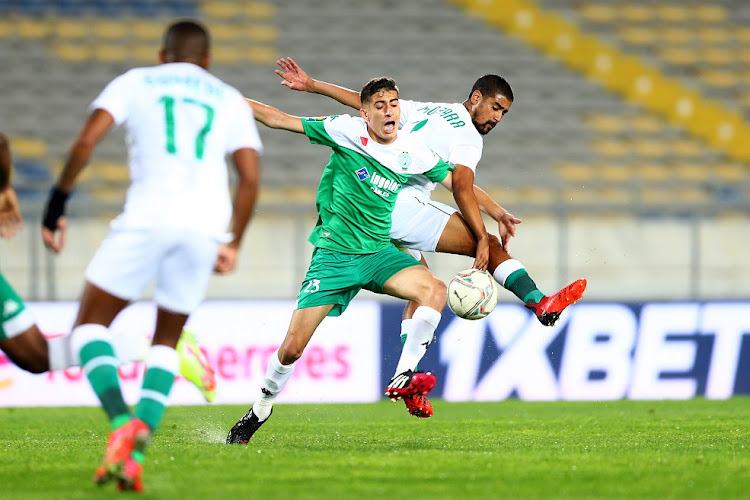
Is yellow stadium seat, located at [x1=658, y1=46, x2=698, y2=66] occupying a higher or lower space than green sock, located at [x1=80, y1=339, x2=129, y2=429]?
higher

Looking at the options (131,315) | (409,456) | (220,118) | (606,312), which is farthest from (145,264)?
(606,312)

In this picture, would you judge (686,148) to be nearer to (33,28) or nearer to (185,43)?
(33,28)

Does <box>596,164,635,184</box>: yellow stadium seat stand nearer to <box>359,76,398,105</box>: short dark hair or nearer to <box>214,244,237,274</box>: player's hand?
<box>359,76,398,105</box>: short dark hair

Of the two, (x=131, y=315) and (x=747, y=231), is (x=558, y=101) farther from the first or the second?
(x=131, y=315)

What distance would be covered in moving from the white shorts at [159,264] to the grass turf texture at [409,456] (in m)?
0.81

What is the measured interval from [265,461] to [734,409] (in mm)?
5651

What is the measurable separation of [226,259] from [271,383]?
87.5 inches

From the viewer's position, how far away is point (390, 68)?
58.3 ft

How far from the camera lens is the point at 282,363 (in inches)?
272

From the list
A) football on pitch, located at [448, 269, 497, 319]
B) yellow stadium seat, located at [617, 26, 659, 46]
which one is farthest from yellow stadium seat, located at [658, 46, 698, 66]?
football on pitch, located at [448, 269, 497, 319]

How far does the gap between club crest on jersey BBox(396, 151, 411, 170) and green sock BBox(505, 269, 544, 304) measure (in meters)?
1.07

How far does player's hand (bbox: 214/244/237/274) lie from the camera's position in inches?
191

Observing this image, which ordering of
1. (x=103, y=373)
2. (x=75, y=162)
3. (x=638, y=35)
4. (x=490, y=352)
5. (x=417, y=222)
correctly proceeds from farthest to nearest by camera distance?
1. (x=638, y=35)
2. (x=490, y=352)
3. (x=417, y=222)
4. (x=103, y=373)
5. (x=75, y=162)

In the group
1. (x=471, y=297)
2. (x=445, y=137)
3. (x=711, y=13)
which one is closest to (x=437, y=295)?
(x=471, y=297)
